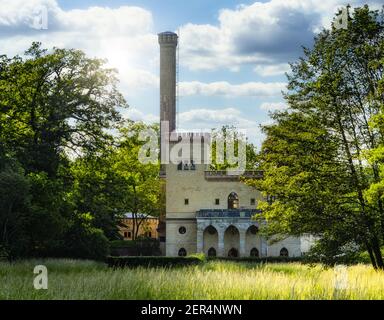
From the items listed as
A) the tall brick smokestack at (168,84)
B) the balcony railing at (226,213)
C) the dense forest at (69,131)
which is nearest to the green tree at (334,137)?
→ the dense forest at (69,131)

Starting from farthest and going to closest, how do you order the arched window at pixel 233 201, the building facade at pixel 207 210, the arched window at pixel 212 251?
the arched window at pixel 233 201
the arched window at pixel 212 251
the building facade at pixel 207 210

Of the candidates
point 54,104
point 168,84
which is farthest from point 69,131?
point 168,84

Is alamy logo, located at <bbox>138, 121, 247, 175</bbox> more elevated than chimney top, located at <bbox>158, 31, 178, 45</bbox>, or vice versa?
chimney top, located at <bbox>158, 31, 178, 45</bbox>

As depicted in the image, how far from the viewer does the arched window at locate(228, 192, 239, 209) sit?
2443 inches

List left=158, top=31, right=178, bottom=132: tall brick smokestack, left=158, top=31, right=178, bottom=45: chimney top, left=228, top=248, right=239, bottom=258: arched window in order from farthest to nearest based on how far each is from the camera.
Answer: left=158, top=31, right=178, bottom=45: chimney top, left=158, top=31, right=178, bottom=132: tall brick smokestack, left=228, top=248, right=239, bottom=258: arched window

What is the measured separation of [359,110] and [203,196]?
36.1 m

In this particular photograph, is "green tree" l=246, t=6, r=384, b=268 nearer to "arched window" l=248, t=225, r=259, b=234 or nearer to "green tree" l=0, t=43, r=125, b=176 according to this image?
"green tree" l=0, t=43, r=125, b=176

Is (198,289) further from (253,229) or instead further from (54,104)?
(253,229)

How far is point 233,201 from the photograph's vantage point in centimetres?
6234

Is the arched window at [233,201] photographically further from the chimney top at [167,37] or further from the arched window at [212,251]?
the chimney top at [167,37]

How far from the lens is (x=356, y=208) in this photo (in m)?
25.5

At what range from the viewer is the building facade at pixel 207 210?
59.1 metres

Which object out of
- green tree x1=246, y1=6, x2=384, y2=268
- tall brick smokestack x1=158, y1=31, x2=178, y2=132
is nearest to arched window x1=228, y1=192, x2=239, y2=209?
tall brick smokestack x1=158, y1=31, x2=178, y2=132

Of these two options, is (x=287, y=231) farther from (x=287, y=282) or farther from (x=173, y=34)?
(x=173, y=34)
